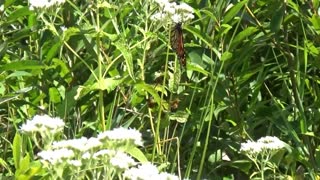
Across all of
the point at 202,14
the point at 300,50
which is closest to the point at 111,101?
the point at 202,14

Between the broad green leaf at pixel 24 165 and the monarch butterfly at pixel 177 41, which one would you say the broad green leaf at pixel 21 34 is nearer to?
the monarch butterfly at pixel 177 41

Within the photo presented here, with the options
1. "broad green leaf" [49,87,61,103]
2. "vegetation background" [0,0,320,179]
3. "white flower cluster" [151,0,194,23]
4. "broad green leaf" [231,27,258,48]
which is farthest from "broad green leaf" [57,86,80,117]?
"broad green leaf" [231,27,258,48]

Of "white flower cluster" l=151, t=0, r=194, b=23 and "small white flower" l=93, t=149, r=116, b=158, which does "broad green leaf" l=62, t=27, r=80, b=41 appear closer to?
"white flower cluster" l=151, t=0, r=194, b=23

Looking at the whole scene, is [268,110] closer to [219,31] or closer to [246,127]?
[246,127]

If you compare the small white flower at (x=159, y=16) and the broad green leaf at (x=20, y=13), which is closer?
the small white flower at (x=159, y=16)

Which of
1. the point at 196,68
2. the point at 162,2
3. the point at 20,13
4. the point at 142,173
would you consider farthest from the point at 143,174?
the point at 20,13

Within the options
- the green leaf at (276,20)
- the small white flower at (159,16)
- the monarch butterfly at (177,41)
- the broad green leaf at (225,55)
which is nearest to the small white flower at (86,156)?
the small white flower at (159,16)
